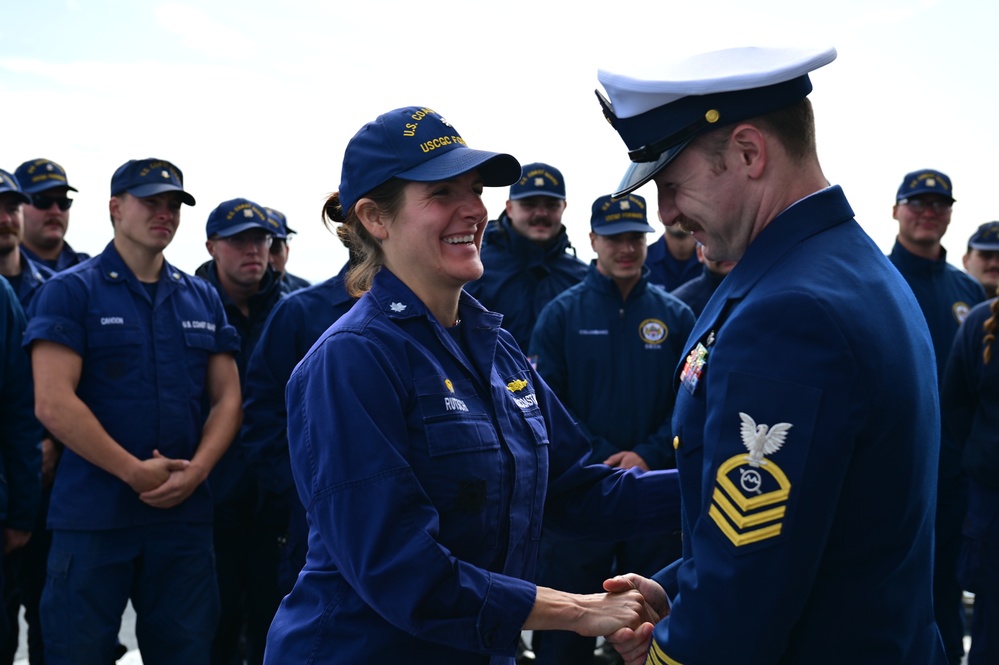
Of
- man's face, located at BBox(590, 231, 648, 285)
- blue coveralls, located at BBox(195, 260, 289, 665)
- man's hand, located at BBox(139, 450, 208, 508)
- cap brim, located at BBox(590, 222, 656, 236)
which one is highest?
cap brim, located at BBox(590, 222, 656, 236)

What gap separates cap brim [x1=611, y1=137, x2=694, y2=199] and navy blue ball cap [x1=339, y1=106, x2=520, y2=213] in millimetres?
389

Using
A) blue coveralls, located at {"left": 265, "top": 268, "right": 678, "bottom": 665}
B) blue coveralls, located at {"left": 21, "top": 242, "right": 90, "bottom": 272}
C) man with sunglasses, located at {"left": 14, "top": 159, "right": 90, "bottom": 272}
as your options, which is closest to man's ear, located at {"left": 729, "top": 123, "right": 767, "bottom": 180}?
blue coveralls, located at {"left": 265, "top": 268, "right": 678, "bottom": 665}

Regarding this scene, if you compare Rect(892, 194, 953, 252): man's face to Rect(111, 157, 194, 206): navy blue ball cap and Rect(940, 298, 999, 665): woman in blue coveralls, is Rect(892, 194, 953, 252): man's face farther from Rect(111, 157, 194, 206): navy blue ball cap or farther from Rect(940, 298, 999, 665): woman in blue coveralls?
Rect(111, 157, 194, 206): navy blue ball cap

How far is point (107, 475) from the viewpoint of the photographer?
406 cm

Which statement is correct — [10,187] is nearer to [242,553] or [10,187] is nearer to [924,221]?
[242,553]

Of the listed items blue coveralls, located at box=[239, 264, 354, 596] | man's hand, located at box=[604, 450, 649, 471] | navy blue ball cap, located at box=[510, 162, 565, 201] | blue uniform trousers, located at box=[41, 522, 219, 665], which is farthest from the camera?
navy blue ball cap, located at box=[510, 162, 565, 201]

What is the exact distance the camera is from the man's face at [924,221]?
593 cm

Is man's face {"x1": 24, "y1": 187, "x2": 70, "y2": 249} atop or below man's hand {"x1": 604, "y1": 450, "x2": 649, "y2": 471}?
atop

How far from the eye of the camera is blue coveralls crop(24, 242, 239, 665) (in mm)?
3990

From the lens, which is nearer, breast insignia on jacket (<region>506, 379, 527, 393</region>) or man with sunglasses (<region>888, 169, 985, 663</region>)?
breast insignia on jacket (<region>506, 379, 527, 393</region>)

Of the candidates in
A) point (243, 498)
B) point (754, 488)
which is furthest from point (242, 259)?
point (754, 488)

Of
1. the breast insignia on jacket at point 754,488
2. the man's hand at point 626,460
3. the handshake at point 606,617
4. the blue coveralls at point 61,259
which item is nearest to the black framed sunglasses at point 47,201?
the blue coveralls at point 61,259

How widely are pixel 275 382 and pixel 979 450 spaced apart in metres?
3.31

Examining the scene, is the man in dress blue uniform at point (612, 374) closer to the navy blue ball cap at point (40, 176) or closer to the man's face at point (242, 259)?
the man's face at point (242, 259)
